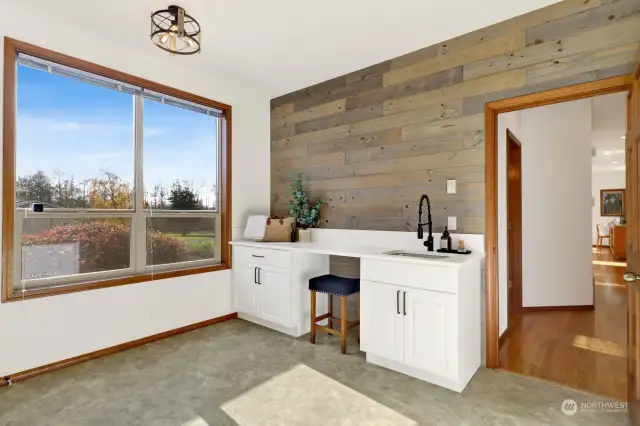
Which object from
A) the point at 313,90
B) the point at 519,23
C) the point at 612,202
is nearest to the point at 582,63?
the point at 519,23

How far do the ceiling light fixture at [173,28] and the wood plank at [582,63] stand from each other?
7.88 ft

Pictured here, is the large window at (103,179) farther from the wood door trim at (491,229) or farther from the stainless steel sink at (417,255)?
the wood door trim at (491,229)

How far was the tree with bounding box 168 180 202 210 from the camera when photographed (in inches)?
136

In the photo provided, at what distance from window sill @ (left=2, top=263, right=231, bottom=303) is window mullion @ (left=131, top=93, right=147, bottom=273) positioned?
146 millimetres

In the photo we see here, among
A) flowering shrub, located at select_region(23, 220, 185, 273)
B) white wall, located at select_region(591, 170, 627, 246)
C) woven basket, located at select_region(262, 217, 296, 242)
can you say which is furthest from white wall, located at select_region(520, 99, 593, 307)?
white wall, located at select_region(591, 170, 627, 246)

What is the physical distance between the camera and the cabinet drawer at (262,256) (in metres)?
3.27

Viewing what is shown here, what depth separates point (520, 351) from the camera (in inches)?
116

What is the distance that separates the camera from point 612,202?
419 inches

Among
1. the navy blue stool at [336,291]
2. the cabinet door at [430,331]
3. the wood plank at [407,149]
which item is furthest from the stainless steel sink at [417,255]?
the wood plank at [407,149]

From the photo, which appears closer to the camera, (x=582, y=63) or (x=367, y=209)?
(x=582, y=63)

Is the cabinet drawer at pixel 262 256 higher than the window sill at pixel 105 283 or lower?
higher

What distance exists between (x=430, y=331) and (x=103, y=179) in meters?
2.89

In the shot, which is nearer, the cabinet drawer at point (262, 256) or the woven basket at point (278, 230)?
the cabinet drawer at point (262, 256)

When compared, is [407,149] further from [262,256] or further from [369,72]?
[262,256]
